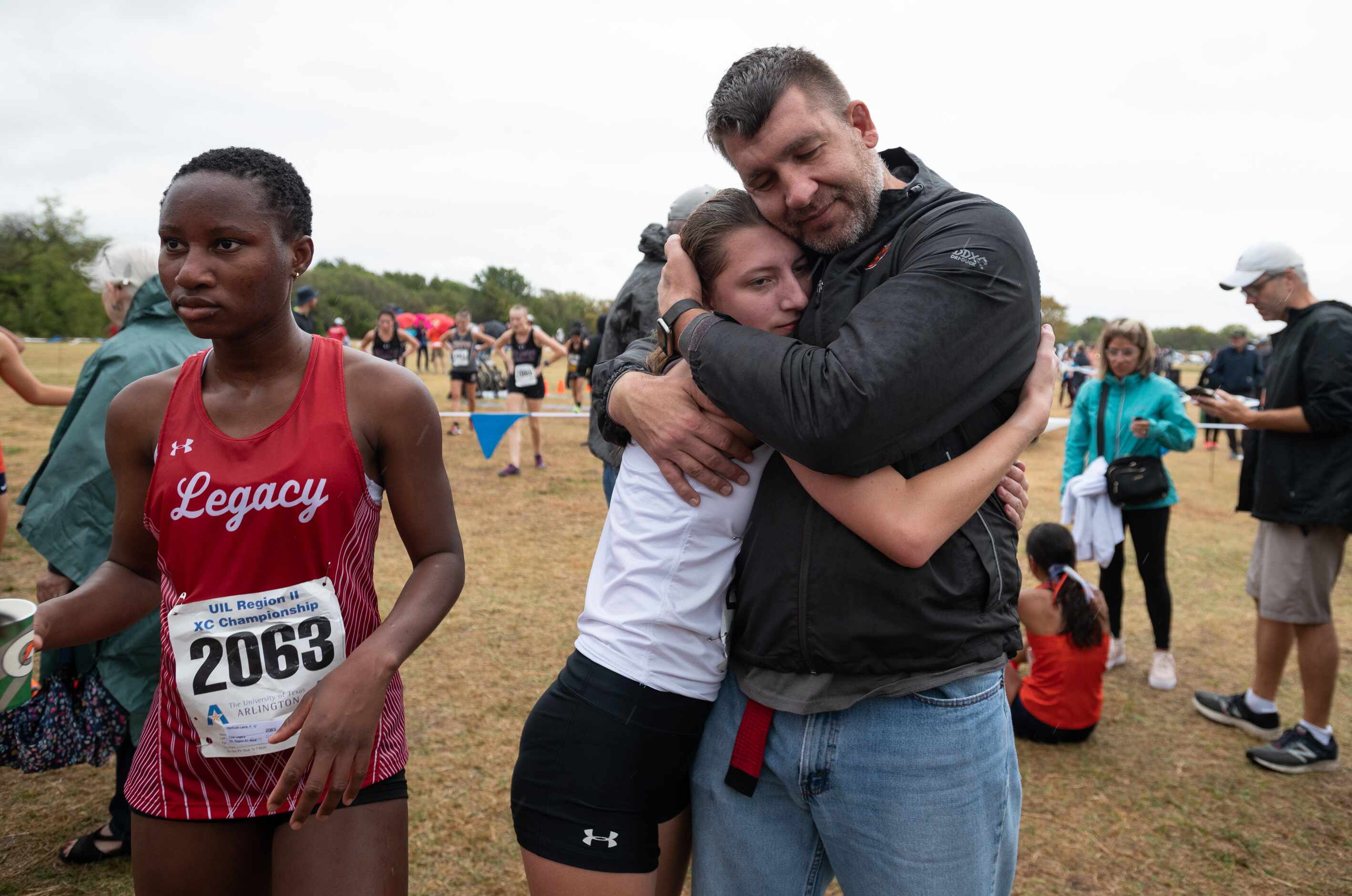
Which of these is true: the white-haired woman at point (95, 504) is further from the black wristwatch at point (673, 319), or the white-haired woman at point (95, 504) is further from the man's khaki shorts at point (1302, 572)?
the man's khaki shorts at point (1302, 572)

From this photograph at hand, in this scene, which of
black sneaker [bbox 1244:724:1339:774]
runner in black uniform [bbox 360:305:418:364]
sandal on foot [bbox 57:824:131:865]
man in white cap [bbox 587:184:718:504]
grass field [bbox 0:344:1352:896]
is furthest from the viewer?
runner in black uniform [bbox 360:305:418:364]

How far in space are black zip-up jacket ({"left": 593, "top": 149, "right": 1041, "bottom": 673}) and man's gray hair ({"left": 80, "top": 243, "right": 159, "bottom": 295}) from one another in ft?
8.61

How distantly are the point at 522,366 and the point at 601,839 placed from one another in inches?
365

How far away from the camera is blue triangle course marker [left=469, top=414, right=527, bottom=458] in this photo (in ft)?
28.4

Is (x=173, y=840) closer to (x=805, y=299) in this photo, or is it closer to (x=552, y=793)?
(x=552, y=793)

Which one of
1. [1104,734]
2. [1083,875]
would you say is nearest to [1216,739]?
[1104,734]

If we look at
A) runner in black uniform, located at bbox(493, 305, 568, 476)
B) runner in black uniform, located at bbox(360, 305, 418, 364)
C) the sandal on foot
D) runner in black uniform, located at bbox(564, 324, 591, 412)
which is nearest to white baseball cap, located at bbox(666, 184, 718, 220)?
the sandal on foot

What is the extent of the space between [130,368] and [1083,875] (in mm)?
3898

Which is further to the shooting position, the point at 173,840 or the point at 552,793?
the point at 173,840

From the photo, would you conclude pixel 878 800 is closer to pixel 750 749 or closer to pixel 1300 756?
pixel 750 749

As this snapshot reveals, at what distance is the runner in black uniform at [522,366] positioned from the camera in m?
10.6

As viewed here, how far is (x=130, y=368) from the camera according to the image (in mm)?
2846

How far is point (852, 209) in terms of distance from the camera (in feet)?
5.26

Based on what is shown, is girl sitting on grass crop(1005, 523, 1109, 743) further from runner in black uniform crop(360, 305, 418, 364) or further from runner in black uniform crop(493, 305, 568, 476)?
runner in black uniform crop(360, 305, 418, 364)
